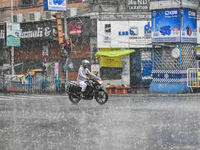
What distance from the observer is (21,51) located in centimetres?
3569

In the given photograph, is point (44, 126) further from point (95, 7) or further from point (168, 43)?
point (95, 7)

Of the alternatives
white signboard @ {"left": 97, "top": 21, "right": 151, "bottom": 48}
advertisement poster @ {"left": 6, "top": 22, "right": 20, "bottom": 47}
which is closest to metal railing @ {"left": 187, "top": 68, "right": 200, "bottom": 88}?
white signboard @ {"left": 97, "top": 21, "right": 151, "bottom": 48}

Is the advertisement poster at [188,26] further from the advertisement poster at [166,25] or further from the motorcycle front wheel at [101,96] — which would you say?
the motorcycle front wheel at [101,96]

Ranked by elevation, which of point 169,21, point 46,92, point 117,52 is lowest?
point 46,92

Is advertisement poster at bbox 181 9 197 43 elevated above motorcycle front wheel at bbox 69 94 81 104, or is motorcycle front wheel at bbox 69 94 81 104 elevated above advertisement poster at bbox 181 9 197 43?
advertisement poster at bbox 181 9 197 43

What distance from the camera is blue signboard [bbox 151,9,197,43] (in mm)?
23594

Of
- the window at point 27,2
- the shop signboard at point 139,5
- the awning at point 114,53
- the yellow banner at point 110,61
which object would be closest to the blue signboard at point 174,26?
the awning at point 114,53

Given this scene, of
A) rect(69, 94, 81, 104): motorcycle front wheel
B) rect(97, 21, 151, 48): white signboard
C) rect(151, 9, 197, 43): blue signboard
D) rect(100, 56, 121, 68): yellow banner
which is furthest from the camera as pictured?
rect(100, 56, 121, 68): yellow banner

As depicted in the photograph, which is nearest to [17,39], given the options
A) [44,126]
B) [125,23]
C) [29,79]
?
[29,79]

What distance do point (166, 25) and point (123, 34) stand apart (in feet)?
21.5

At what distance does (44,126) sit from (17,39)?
2291cm

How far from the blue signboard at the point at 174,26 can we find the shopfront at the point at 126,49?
17.6ft

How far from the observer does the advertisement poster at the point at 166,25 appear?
2362 centimetres

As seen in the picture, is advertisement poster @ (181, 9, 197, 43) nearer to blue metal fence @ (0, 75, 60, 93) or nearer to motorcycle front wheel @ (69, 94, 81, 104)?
blue metal fence @ (0, 75, 60, 93)
